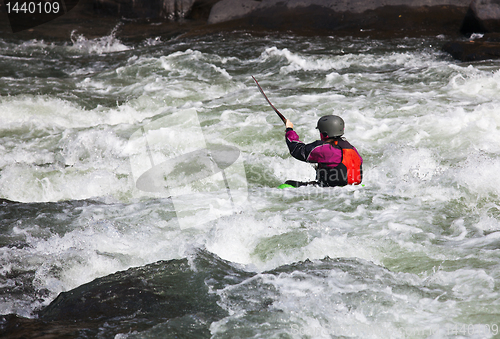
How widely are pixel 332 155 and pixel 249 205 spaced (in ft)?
3.10

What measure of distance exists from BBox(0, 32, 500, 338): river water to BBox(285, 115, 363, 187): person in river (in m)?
0.16

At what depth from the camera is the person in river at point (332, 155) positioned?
14.5ft

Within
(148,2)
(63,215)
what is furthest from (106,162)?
(148,2)

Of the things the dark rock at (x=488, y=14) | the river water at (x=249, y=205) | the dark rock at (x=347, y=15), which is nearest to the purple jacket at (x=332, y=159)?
the river water at (x=249, y=205)

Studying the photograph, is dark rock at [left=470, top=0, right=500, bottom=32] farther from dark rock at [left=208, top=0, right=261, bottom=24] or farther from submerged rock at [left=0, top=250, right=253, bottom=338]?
submerged rock at [left=0, top=250, right=253, bottom=338]

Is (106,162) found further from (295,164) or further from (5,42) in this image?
(5,42)

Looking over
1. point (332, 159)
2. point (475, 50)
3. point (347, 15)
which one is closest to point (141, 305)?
point (332, 159)

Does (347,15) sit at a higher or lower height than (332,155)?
higher

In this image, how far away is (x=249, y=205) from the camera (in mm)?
4383

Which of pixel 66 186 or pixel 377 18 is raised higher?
pixel 377 18

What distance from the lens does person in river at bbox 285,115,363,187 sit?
4430 millimetres

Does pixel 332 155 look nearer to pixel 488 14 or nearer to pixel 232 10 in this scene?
pixel 488 14

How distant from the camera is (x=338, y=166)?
447 cm

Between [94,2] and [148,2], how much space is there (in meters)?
2.23
